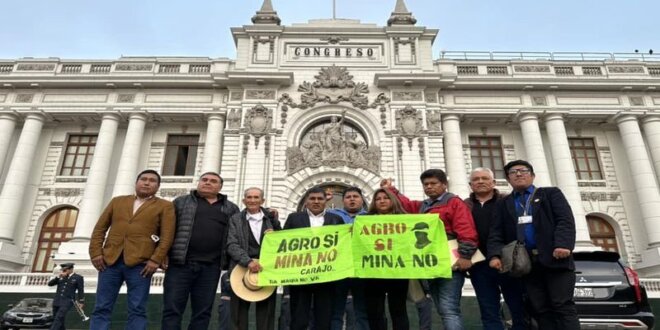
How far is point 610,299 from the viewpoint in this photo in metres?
5.93

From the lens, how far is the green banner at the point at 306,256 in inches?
187

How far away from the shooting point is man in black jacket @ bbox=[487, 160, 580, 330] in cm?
418

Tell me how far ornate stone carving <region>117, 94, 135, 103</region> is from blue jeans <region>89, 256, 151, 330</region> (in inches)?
691

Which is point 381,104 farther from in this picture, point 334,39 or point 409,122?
point 334,39

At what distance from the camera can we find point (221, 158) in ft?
61.9

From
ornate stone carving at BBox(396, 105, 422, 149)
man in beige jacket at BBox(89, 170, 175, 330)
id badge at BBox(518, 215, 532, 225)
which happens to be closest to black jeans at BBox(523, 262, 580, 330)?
id badge at BBox(518, 215, 532, 225)

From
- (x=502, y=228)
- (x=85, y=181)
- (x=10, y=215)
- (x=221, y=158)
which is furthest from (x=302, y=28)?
(x=502, y=228)

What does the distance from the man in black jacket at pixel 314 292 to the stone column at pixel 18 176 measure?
61.7ft

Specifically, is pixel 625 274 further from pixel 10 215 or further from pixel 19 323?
pixel 10 215

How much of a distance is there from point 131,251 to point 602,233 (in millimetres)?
21307

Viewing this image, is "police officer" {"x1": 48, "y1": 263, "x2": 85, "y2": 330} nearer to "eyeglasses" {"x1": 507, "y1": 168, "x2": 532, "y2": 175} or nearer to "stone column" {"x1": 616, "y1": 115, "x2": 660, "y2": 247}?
"eyeglasses" {"x1": 507, "y1": 168, "x2": 532, "y2": 175}

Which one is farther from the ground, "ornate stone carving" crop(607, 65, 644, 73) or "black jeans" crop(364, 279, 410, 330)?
"ornate stone carving" crop(607, 65, 644, 73)

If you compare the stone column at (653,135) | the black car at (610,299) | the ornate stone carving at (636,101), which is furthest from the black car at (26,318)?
the ornate stone carving at (636,101)

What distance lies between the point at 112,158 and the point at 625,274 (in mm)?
20996
